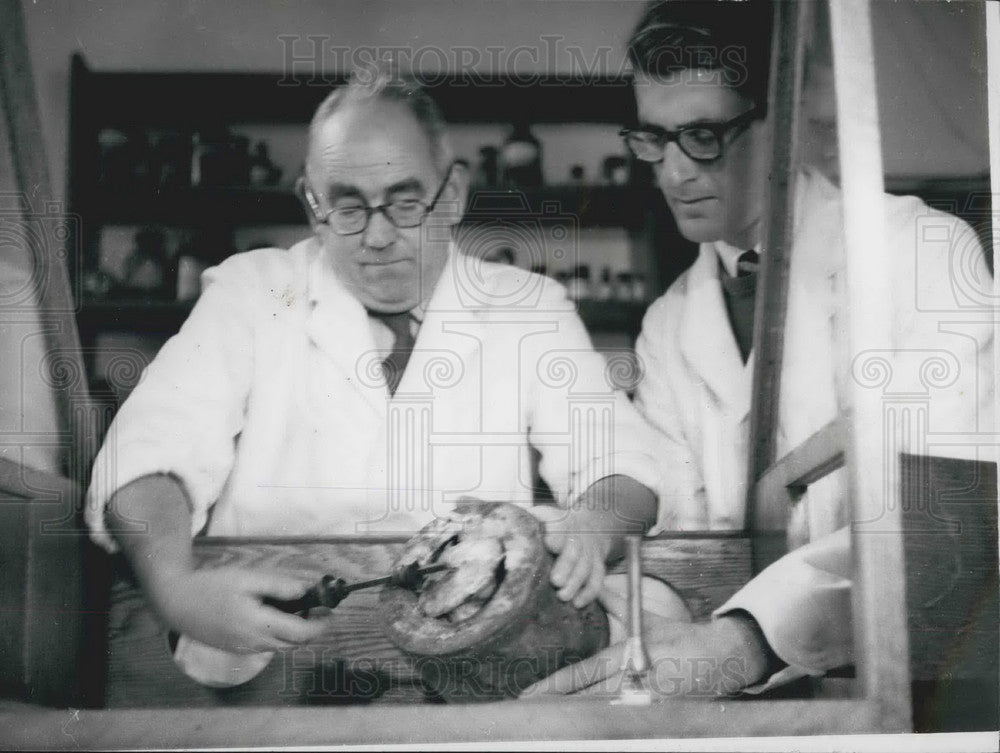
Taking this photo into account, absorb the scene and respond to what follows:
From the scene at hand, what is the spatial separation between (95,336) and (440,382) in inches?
30.3

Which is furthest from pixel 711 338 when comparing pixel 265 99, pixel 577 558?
pixel 265 99

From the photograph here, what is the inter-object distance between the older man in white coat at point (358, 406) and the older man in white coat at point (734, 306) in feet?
0.44

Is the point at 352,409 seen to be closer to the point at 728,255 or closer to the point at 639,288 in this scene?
the point at 639,288

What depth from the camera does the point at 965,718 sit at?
2553 millimetres

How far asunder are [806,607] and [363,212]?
1297 mm

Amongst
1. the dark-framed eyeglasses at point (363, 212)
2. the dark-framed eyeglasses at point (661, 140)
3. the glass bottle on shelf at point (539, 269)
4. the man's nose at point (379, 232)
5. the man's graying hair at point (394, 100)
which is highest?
the man's graying hair at point (394, 100)

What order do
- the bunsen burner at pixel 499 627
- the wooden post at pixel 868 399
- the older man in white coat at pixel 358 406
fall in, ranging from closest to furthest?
1. the wooden post at pixel 868 399
2. the bunsen burner at pixel 499 627
3. the older man in white coat at pixel 358 406

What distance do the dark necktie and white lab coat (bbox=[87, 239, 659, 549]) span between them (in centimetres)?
2

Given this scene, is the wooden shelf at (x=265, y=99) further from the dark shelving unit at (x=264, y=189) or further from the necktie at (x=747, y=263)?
the necktie at (x=747, y=263)

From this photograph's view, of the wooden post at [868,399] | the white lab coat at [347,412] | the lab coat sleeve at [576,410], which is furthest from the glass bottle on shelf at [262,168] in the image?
the wooden post at [868,399]

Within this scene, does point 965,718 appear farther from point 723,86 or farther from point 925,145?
point 723,86

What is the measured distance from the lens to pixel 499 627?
8.02 feet

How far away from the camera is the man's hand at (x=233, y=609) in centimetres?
253

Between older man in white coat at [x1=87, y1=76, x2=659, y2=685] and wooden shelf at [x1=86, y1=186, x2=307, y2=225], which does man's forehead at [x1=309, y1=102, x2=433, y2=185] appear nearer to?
older man in white coat at [x1=87, y1=76, x2=659, y2=685]
